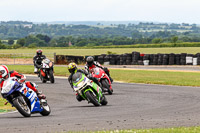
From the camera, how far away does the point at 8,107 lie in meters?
17.2

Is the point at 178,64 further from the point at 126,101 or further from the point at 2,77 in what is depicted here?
the point at 2,77

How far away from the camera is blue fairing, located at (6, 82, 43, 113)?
1270 cm

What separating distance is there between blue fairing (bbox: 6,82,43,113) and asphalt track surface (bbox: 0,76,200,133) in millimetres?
256

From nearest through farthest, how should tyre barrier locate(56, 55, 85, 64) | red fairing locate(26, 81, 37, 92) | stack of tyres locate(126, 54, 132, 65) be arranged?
red fairing locate(26, 81, 37, 92), stack of tyres locate(126, 54, 132, 65), tyre barrier locate(56, 55, 85, 64)

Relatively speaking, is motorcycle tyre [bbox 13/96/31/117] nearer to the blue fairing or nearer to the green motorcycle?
the blue fairing

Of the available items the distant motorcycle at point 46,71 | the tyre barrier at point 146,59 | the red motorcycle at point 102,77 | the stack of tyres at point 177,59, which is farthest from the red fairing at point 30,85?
the stack of tyres at point 177,59

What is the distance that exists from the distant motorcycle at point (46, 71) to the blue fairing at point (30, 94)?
14.3m

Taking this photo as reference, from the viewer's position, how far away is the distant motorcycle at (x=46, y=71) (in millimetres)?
27672

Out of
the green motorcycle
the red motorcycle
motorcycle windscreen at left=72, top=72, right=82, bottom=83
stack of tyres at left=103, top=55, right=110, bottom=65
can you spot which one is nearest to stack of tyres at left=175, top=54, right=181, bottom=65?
stack of tyres at left=103, top=55, right=110, bottom=65

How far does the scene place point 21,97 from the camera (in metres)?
12.8

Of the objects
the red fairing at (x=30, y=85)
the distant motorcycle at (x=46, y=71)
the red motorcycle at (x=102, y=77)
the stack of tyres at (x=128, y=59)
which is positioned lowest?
the stack of tyres at (x=128, y=59)

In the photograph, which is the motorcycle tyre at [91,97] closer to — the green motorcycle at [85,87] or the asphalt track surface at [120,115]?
the green motorcycle at [85,87]

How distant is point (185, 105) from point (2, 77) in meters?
6.23

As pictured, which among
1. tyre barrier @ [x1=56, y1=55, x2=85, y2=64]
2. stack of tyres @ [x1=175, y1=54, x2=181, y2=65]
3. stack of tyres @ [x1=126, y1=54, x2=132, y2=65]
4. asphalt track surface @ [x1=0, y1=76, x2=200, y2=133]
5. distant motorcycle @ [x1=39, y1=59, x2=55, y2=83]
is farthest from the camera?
tyre barrier @ [x1=56, y1=55, x2=85, y2=64]
